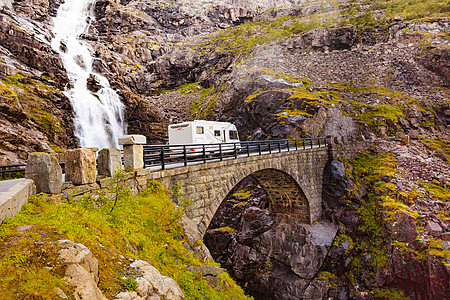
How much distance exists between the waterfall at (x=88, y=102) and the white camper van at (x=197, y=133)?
1237 centimetres

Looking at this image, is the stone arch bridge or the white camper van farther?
the white camper van

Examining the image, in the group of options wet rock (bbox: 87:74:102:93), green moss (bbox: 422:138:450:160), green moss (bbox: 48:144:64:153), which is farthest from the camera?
wet rock (bbox: 87:74:102:93)

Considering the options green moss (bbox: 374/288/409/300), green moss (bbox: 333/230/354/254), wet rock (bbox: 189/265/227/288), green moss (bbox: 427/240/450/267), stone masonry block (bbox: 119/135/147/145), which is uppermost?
stone masonry block (bbox: 119/135/147/145)

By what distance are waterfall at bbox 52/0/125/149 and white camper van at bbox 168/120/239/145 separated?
1237cm

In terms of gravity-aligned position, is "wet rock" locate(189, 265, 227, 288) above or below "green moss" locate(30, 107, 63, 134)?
below

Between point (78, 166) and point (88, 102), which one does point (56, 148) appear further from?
point (78, 166)

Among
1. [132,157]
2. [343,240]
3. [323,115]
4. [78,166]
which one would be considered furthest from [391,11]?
[78,166]

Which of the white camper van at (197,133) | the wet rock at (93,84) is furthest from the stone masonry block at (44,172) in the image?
the wet rock at (93,84)

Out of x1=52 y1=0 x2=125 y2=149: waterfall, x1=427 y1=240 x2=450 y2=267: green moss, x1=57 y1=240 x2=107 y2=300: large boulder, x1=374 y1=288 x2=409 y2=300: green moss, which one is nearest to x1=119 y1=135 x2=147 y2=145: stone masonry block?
x1=57 y1=240 x2=107 y2=300: large boulder

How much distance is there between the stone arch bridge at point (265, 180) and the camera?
8859mm

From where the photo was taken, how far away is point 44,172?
4480 mm

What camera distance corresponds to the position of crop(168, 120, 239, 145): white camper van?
1549cm

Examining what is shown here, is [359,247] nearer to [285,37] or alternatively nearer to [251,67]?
[251,67]

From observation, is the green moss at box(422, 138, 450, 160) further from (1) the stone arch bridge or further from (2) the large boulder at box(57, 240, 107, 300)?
(2) the large boulder at box(57, 240, 107, 300)
